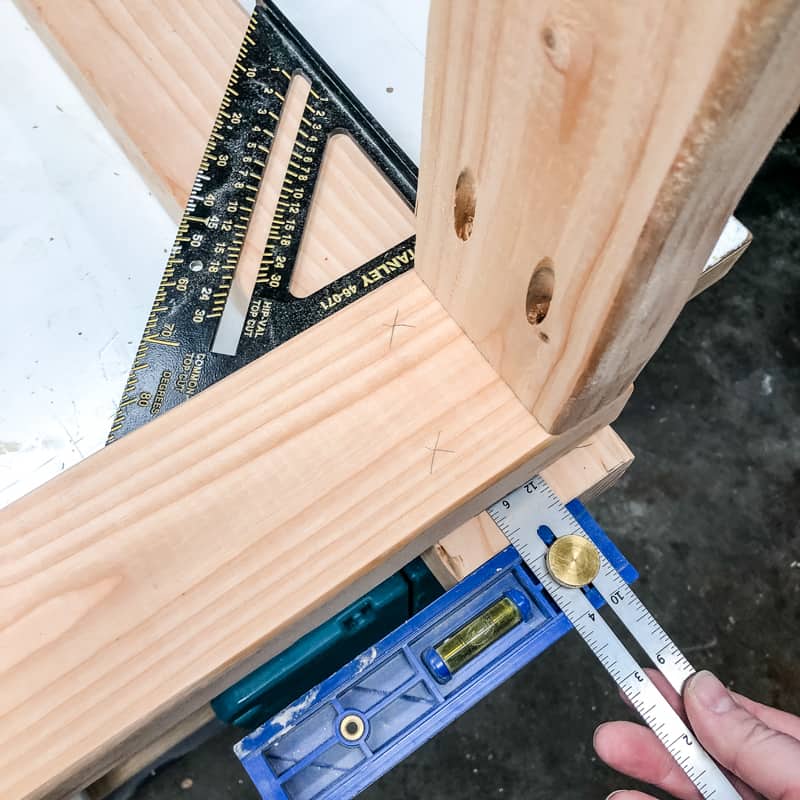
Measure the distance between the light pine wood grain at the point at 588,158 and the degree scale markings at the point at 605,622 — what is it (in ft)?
0.72

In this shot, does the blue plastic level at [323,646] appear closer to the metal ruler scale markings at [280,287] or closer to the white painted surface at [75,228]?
the metal ruler scale markings at [280,287]

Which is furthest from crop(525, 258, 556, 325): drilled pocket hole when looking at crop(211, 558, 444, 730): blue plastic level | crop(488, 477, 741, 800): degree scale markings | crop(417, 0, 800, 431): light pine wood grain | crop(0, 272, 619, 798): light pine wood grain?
crop(211, 558, 444, 730): blue plastic level

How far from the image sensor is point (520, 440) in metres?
0.69

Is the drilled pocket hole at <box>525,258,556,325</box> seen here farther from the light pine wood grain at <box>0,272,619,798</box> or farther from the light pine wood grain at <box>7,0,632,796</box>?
the light pine wood grain at <box>7,0,632,796</box>

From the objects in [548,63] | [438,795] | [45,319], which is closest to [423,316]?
[548,63]

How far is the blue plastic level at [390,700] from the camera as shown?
2.73 feet

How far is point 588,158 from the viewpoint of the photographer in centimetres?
43

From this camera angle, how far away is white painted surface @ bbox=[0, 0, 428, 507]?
986mm

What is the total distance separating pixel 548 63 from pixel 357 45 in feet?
2.76

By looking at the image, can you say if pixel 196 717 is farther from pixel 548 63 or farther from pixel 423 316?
pixel 548 63

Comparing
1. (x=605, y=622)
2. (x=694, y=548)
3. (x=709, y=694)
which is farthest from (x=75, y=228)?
(x=694, y=548)

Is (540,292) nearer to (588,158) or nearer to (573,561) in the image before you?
(588,158)

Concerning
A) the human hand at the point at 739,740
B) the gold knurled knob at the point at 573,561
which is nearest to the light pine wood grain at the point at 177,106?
the gold knurled knob at the point at 573,561

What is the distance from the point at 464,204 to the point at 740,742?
76cm
